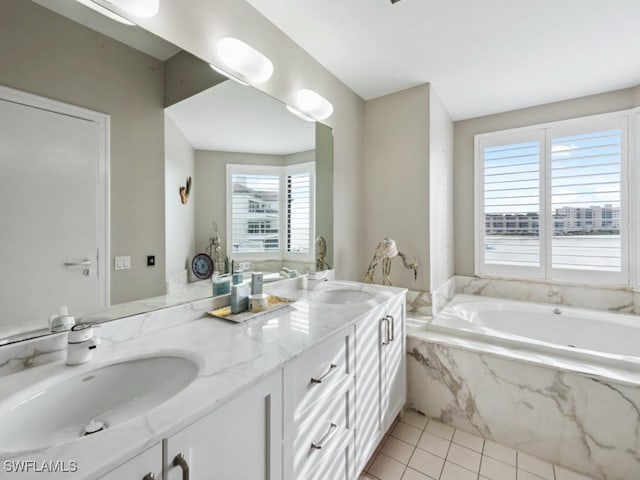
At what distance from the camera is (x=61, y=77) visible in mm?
883

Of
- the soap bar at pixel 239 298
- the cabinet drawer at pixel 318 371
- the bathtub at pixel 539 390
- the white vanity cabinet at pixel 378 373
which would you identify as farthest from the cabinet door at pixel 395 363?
the soap bar at pixel 239 298

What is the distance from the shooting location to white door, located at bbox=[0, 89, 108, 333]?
0.79 metres

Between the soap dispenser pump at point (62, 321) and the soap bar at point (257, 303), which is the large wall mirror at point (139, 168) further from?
the soap bar at point (257, 303)

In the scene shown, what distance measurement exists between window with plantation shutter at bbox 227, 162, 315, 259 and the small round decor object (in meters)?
0.13

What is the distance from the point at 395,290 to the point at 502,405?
878 mm

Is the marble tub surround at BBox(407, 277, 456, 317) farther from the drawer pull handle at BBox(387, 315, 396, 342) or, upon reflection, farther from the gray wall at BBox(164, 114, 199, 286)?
the gray wall at BBox(164, 114, 199, 286)

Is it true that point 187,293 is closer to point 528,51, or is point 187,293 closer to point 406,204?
point 406,204

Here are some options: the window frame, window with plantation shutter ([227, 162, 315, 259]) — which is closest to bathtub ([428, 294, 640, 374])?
the window frame

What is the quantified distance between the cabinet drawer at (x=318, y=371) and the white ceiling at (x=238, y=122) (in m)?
1.06

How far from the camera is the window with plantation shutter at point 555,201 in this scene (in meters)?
2.50

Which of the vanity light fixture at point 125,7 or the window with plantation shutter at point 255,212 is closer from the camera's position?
the vanity light fixture at point 125,7

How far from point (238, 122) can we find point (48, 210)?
931 mm

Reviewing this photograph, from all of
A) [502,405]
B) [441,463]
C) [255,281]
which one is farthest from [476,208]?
[255,281]

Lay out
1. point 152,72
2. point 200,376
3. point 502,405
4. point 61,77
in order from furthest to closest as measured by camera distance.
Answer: point 502,405, point 152,72, point 61,77, point 200,376
